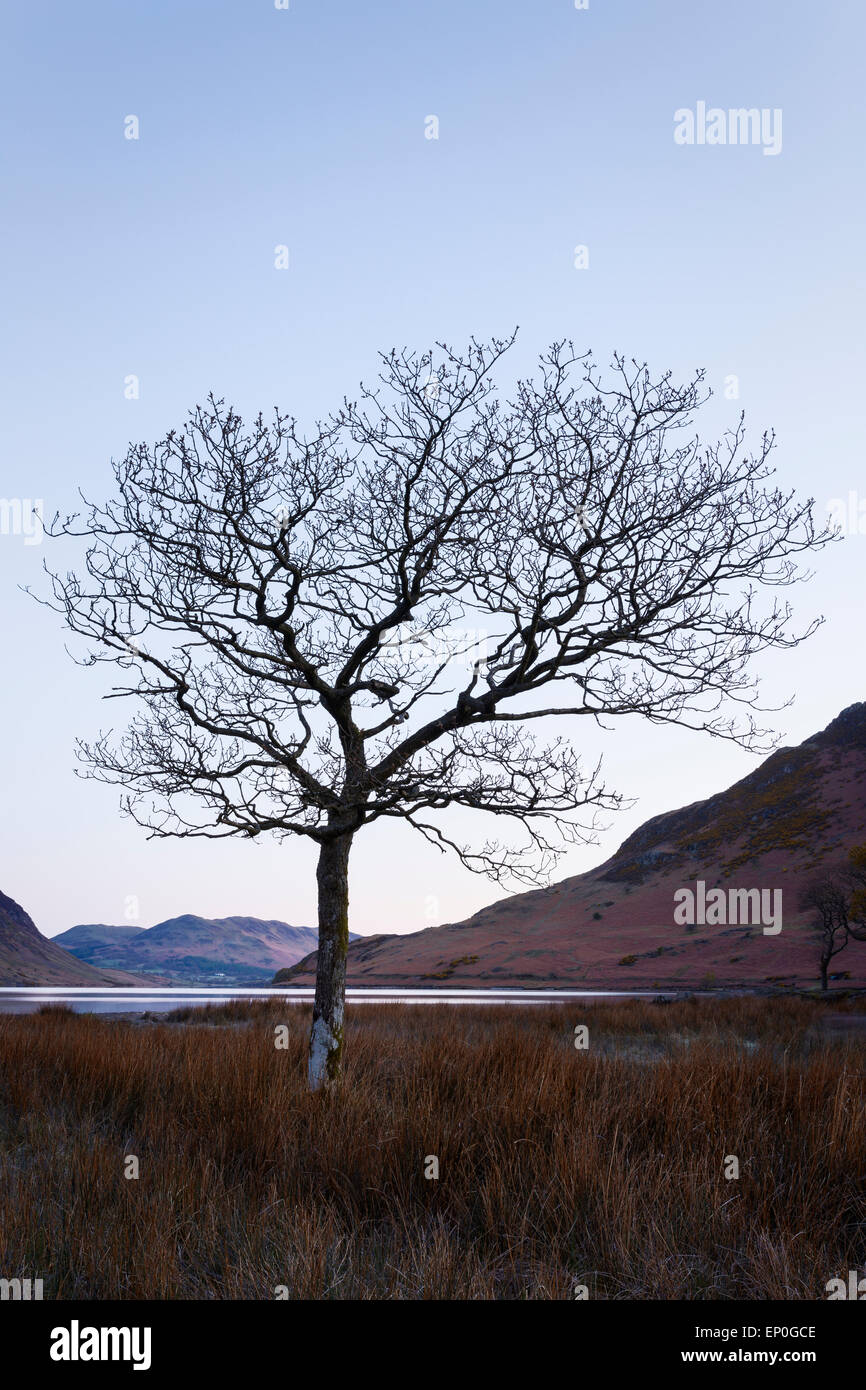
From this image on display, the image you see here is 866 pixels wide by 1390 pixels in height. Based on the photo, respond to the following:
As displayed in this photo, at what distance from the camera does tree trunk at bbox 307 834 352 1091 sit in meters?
9.62

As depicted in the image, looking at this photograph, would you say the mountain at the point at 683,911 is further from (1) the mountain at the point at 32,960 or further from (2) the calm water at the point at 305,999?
(1) the mountain at the point at 32,960

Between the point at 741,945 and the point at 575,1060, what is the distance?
64.0 m

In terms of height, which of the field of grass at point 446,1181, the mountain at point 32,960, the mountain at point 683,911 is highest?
the field of grass at point 446,1181

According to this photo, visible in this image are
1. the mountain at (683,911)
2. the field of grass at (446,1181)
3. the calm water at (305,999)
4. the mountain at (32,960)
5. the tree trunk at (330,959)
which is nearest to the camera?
the field of grass at (446,1181)

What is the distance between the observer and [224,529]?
33.8 feet

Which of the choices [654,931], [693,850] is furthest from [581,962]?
[693,850]

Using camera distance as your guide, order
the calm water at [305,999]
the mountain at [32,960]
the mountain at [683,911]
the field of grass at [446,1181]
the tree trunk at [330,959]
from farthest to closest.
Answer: the mountain at [32,960] < the mountain at [683,911] < the calm water at [305,999] < the tree trunk at [330,959] < the field of grass at [446,1181]

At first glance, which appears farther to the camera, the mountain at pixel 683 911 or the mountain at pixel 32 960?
the mountain at pixel 32 960

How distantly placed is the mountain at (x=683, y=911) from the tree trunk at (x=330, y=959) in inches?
1908

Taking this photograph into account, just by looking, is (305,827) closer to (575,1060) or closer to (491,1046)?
(491,1046)

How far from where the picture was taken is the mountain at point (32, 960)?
118 m

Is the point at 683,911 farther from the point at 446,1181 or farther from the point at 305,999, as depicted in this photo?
the point at 446,1181

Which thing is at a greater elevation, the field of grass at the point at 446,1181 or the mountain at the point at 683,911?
the field of grass at the point at 446,1181

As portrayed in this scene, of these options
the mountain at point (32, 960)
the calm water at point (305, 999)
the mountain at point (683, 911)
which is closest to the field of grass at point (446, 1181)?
the calm water at point (305, 999)
